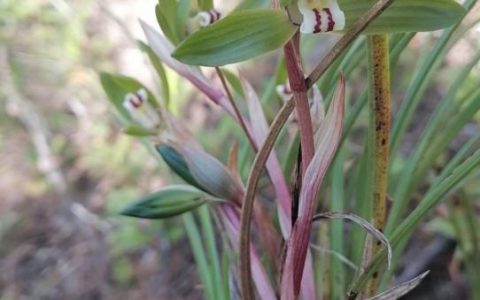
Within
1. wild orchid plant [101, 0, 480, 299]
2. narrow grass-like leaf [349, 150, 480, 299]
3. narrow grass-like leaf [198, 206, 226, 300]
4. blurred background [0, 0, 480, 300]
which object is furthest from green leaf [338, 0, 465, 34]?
blurred background [0, 0, 480, 300]

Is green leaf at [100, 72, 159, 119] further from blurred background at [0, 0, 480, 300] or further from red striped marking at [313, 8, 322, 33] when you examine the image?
blurred background at [0, 0, 480, 300]

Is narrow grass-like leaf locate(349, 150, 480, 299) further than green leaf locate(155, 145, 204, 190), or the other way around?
green leaf locate(155, 145, 204, 190)

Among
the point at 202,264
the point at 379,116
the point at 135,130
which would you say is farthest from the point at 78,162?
the point at 379,116

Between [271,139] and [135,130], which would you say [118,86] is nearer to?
[135,130]

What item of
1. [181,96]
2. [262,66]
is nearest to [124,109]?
[181,96]

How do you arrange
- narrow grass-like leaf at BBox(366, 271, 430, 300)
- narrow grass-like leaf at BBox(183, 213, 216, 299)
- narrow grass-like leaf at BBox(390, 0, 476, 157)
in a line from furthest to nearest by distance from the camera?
narrow grass-like leaf at BBox(183, 213, 216, 299), narrow grass-like leaf at BBox(390, 0, 476, 157), narrow grass-like leaf at BBox(366, 271, 430, 300)

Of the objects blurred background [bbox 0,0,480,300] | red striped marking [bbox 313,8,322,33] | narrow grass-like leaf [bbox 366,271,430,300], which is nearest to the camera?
red striped marking [bbox 313,8,322,33]

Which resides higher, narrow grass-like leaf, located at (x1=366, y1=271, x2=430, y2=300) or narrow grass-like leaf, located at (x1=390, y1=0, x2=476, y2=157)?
narrow grass-like leaf, located at (x1=390, y1=0, x2=476, y2=157)
